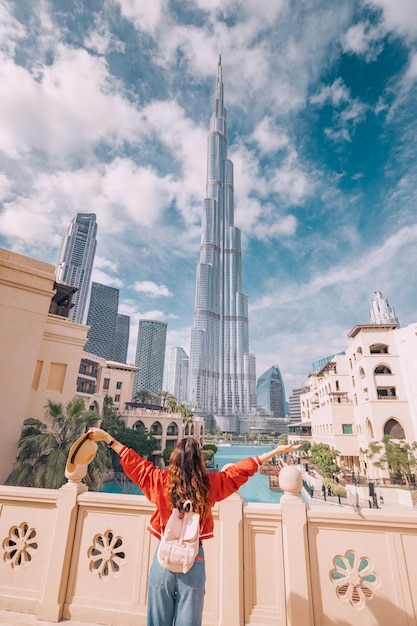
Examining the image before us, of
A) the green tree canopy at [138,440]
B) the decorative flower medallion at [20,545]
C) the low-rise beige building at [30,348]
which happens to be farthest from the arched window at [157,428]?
the decorative flower medallion at [20,545]

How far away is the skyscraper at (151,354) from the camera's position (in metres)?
151

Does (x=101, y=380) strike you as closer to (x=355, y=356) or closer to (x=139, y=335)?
(x=355, y=356)

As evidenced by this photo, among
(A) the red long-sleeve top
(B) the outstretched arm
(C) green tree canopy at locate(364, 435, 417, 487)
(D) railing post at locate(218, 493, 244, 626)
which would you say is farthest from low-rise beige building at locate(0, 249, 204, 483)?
(C) green tree canopy at locate(364, 435, 417, 487)

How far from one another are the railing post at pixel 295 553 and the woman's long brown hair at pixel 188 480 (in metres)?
1.04

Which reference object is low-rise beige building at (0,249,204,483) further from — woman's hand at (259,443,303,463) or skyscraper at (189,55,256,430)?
skyscraper at (189,55,256,430)

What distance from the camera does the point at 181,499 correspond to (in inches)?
68.4

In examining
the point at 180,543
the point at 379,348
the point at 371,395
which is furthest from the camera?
the point at 379,348

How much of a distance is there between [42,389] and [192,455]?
1262 cm

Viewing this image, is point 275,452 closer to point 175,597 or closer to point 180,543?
point 180,543

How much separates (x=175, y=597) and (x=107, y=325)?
167711mm

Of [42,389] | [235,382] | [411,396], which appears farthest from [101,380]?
[235,382]

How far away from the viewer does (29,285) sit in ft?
33.1

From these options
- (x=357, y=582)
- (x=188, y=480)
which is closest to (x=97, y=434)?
(x=188, y=480)

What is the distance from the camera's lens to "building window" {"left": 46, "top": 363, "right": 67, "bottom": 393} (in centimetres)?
1248
